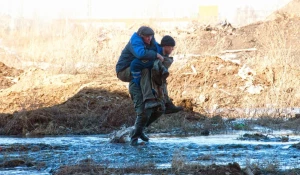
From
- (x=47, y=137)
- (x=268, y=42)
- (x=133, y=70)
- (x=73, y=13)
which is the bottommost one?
(x=47, y=137)

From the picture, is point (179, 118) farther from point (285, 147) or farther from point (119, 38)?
point (119, 38)

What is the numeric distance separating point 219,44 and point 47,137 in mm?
17927

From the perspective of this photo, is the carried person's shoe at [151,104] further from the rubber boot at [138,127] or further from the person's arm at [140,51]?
the person's arm at [140,51]

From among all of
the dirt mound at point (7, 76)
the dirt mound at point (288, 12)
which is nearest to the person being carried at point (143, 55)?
the dirt mound at point (7, 76)

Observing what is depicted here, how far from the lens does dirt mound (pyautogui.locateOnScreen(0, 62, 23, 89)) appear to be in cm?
2155

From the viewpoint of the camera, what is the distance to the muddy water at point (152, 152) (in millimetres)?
7996

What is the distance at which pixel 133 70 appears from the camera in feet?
33.5

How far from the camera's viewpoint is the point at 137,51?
9.95 metres

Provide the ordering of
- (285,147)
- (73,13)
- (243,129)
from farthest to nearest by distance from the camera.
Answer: (73,13), (243,129), (285,147)

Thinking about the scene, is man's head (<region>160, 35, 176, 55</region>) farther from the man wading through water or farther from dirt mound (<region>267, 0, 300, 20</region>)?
dirt mound (<region>267, 0, 300, 20</region>)

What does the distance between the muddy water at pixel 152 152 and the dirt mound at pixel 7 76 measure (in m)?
9.50

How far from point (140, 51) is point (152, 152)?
5.47ft

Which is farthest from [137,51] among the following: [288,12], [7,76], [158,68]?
[288,12]

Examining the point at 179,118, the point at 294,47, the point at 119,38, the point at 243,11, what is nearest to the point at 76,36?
the point at 119,38
